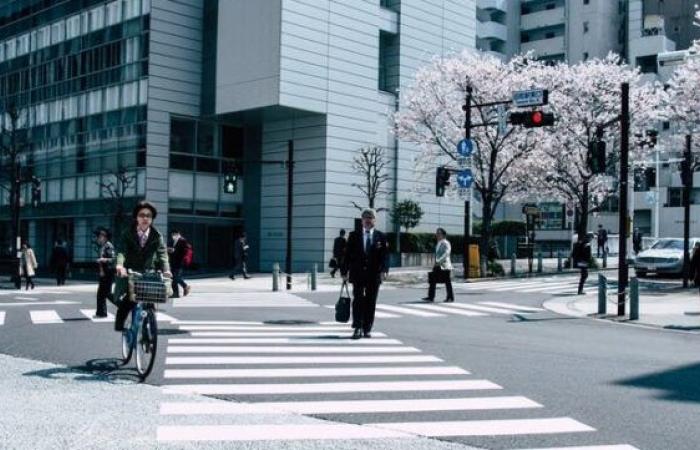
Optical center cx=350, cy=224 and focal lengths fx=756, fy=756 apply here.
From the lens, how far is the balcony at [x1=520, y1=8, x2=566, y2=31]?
6944 centimetres

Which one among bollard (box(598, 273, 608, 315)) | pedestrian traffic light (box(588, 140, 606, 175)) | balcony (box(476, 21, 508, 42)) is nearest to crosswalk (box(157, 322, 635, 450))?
bollard (box(598, 273, 608, 315))

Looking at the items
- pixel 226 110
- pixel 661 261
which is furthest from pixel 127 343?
pixel 226 110

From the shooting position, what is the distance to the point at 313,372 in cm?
814

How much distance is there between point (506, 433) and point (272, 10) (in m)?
31.9

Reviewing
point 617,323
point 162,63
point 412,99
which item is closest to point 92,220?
point 162,63

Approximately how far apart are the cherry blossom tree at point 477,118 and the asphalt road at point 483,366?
17525mm

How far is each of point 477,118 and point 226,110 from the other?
39.5 feet

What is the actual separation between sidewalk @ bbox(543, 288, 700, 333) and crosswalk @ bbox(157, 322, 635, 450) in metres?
6.50

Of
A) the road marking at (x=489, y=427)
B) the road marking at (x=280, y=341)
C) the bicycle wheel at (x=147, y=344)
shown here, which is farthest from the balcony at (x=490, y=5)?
the road marking at (x=489, y=427)

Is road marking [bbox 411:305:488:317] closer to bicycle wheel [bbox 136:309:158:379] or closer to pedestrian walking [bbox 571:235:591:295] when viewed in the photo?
pedestrian walking [bbox 571:235:591:295]

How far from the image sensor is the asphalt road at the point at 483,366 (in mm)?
5809

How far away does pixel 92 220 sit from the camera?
39812 millimetres

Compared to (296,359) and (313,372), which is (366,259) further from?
(313,372)

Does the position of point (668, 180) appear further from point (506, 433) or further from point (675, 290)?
point (506, 433)
